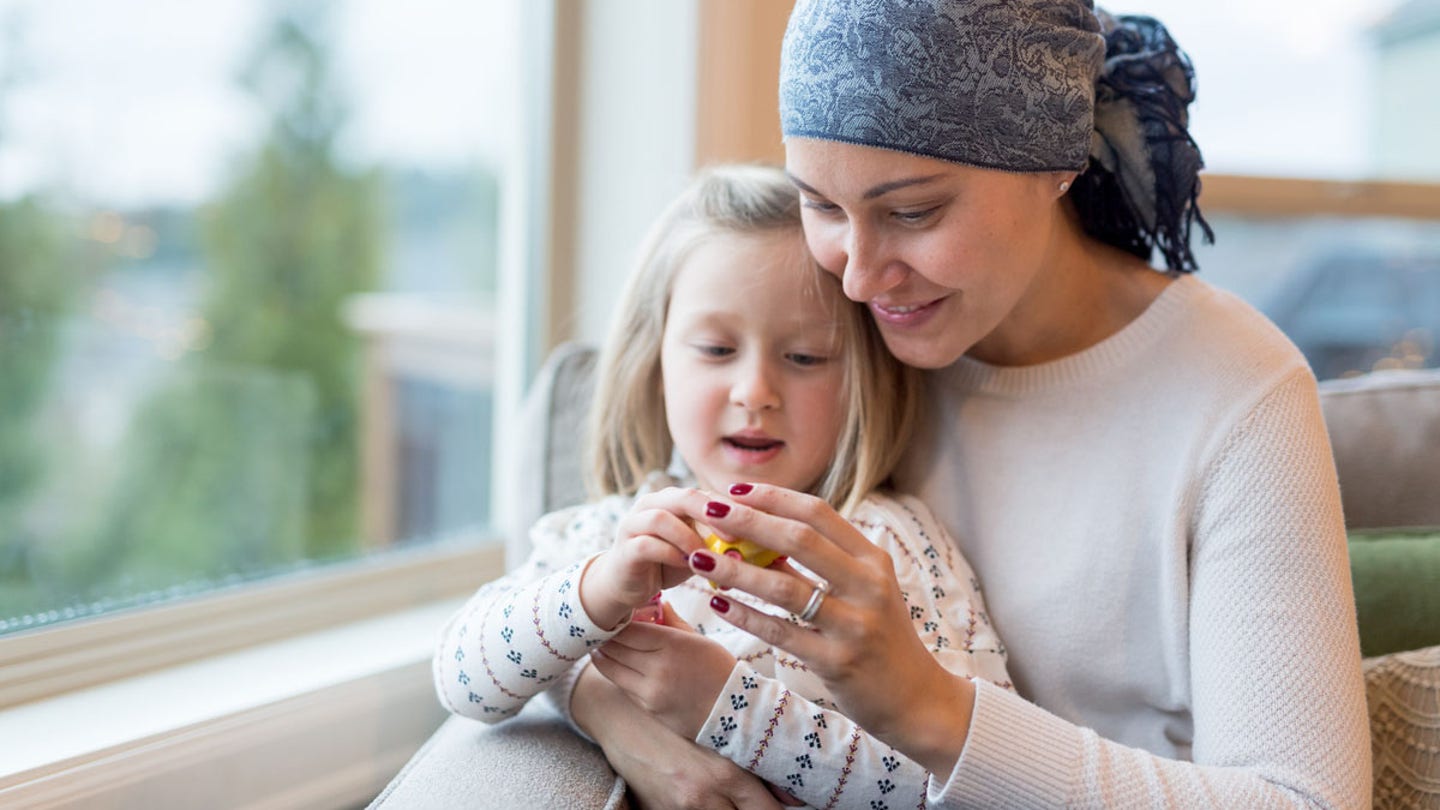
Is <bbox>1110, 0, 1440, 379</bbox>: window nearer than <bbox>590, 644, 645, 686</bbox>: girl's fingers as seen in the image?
No

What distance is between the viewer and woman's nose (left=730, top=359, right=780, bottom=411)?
131 centimetres

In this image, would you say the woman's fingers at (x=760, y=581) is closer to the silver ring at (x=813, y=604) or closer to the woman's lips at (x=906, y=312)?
the silver ring at (x=813, y=604)

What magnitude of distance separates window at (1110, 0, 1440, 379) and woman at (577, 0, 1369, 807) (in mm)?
1033

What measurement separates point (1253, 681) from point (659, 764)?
1.90 feet

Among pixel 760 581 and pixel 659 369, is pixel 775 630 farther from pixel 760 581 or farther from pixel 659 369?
pixel 659 369

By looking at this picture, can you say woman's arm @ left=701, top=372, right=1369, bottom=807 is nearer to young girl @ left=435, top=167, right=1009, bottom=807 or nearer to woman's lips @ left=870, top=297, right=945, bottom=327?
young girl @ left=435, top=167, right=1009, bottom=807

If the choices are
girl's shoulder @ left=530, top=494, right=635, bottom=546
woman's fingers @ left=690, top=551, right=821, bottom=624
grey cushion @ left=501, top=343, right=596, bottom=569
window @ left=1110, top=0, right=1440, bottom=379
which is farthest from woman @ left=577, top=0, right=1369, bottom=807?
window @ left=1110, top=0, right=1440, bottom=379

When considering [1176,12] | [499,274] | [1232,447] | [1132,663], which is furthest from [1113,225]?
[499,274]

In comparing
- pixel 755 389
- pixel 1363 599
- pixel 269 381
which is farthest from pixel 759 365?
pixel 269 381

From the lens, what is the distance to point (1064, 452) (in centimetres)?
136

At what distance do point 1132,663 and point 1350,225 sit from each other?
5.12 ft

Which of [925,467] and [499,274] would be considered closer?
[925,467]

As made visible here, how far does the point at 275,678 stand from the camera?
1663 millimetres

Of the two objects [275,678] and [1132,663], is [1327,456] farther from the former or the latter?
[275,678]
